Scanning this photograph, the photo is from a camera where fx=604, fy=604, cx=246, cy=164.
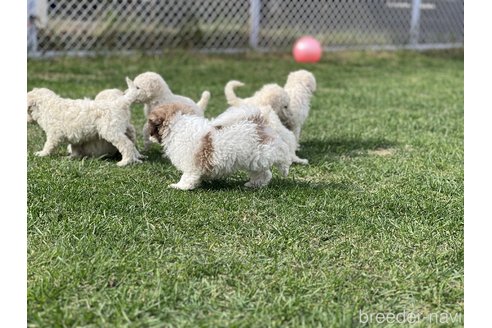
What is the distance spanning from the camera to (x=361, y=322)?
2.70 metres

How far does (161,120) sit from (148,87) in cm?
79

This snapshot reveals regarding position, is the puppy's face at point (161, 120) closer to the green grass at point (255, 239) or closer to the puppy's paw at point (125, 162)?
the green grass at point (255, 239)

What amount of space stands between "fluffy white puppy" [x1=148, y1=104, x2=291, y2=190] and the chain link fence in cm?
727

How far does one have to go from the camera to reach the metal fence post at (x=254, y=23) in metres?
12.6

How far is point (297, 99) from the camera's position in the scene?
5582 mm

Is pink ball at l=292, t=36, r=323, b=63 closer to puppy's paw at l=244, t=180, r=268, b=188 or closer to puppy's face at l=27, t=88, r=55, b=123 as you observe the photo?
puppy's face at l=27, t=88, r=55, b=123

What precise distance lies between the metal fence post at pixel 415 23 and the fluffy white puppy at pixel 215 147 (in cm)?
1106

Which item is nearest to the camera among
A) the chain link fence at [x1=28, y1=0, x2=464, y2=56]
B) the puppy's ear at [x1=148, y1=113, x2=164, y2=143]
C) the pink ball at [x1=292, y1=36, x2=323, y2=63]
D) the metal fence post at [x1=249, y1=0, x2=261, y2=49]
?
the puppy's ear at [x1=148, y1=113, x2=164, y2=143]

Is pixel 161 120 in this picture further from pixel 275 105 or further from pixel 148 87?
pixel 275 105

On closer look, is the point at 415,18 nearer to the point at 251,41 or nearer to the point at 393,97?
the point at 251,41

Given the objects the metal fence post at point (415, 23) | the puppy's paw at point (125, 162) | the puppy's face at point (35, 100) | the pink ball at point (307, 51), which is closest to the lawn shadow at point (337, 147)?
the puppy's paw at point (125, 162)

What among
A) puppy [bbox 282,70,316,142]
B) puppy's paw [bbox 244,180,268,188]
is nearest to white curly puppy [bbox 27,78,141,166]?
puppy's paw [bbox 244,180,268,188]

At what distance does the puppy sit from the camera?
18.0 feet

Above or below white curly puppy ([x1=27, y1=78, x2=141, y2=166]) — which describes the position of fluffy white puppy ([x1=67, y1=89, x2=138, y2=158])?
below
